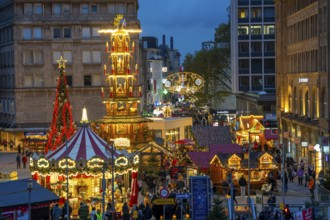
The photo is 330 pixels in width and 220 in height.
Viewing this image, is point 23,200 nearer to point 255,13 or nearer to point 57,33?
point 57,33

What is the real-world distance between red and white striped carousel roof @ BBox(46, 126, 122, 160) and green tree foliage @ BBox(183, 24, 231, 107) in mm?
70665

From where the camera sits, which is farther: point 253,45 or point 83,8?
point 253,45

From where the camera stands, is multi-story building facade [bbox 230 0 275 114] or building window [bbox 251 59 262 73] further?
building window [bbox 251 59 262 73]

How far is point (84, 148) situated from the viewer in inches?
1592

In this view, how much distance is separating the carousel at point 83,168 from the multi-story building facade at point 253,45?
2563 inches

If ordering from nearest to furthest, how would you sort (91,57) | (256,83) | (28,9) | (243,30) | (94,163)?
(94,163), (28,9), (91,57), (243,30), (256,83)

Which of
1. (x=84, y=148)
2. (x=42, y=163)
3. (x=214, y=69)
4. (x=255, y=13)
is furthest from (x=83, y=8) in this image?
(x=42, y=163)

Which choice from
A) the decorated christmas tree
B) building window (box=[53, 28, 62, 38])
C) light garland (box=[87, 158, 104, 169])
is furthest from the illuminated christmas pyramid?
building window (box=[53, 28, 62, 38])

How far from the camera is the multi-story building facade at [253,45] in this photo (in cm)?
10606

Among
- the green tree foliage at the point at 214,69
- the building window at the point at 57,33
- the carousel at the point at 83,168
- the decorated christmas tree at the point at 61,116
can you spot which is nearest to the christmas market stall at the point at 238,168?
the carousel at the point at 83,168

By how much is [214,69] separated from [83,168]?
3224 inches

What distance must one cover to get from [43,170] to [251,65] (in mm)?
69862

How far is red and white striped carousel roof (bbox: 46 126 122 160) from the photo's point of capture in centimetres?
3991

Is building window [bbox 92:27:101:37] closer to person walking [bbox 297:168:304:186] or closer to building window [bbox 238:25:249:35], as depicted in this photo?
building window [bbox 238:25:249:35]
